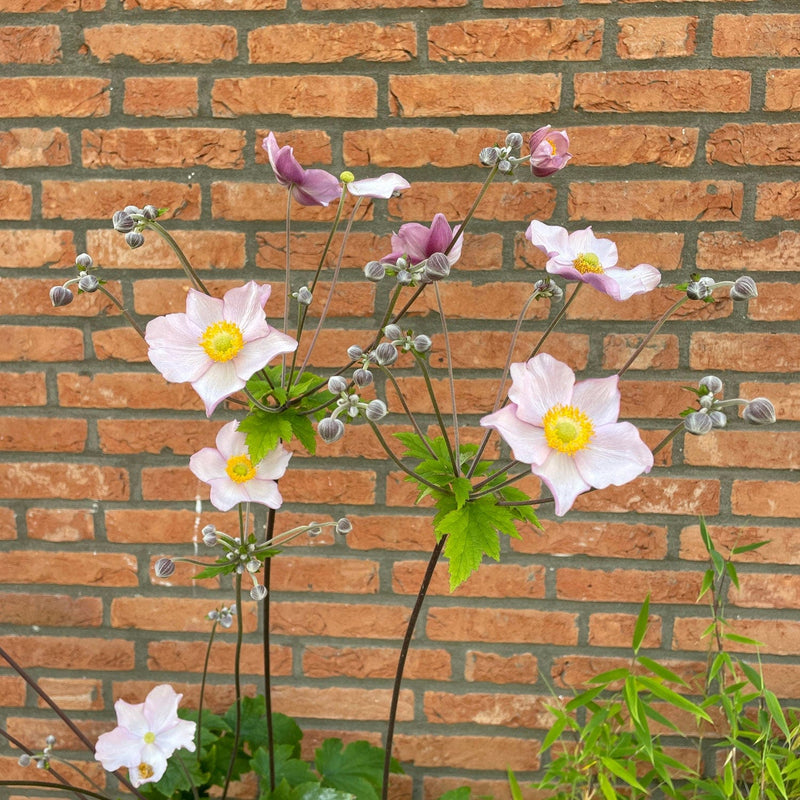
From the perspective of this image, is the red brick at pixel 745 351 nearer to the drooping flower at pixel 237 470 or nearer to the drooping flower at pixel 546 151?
the drooping flower at pixel 546 151

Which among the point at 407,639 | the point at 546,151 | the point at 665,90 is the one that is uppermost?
the point at 665,90

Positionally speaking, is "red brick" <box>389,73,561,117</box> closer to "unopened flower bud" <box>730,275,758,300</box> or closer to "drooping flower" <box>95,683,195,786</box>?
"unopened flower bud" <box>730,275,758,300</box>

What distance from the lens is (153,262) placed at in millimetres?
1259

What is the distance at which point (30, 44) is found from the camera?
1.20 metres

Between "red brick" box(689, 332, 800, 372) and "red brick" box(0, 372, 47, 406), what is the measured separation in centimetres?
117

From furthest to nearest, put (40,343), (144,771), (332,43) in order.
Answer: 1. (40,343)
2. (332,43)
3. (144,771)

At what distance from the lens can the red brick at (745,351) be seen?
3.99ft

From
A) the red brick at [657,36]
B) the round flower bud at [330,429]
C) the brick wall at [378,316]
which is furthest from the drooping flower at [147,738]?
the red brick at [657,36]

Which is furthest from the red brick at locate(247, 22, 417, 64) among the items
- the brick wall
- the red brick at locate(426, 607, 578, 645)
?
the red brick at locate(426, 607, 578, 645)

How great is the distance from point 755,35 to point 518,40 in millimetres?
375

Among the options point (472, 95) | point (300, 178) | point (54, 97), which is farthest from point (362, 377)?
point (54, 97)

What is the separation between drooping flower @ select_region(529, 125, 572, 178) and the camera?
88 centimetres

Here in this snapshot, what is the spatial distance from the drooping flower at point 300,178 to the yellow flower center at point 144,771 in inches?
34.0

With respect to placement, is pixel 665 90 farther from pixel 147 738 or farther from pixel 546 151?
pixel 147 738
